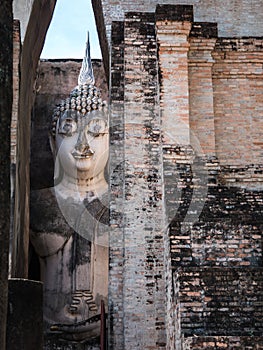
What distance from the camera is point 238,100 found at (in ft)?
33.3

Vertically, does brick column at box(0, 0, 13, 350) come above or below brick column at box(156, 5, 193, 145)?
below

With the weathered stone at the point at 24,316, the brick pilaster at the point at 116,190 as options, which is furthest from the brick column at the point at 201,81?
the weathered stone at the point at 24,316

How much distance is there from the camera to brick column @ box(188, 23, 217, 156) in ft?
32.0

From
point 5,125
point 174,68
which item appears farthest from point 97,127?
point 5,125

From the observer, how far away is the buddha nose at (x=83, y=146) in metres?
12.7

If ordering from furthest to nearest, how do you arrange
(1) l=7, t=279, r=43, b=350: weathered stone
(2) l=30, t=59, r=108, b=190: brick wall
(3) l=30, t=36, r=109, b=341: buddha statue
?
(2) l=30, t=59, r=108, b=190: brick wall, (3) l=30, t=36, r=109, b=341: buddha statue, (1) l=7, t=279, r=43, b=350: weathered stone

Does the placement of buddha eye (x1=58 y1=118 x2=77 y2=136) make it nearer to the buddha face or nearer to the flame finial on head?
the buddha face

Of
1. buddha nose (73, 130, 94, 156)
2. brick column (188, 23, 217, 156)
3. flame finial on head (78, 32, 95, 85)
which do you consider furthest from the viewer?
flame finial on head (78, 32, 95, 85)

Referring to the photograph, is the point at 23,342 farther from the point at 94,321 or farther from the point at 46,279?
the point at 46,279

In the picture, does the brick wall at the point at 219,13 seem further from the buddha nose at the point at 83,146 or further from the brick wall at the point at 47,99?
the brick wall at the point at 47,99

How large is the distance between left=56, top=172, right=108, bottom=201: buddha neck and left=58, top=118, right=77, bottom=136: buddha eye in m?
0.75

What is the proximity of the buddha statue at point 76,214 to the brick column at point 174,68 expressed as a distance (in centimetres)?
323

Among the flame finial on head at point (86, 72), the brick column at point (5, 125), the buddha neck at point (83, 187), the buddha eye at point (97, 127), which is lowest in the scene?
the brick column at point (5, 125)

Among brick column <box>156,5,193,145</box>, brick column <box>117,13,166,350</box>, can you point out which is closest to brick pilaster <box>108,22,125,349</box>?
brick column <box>117,13,166,350</box>
